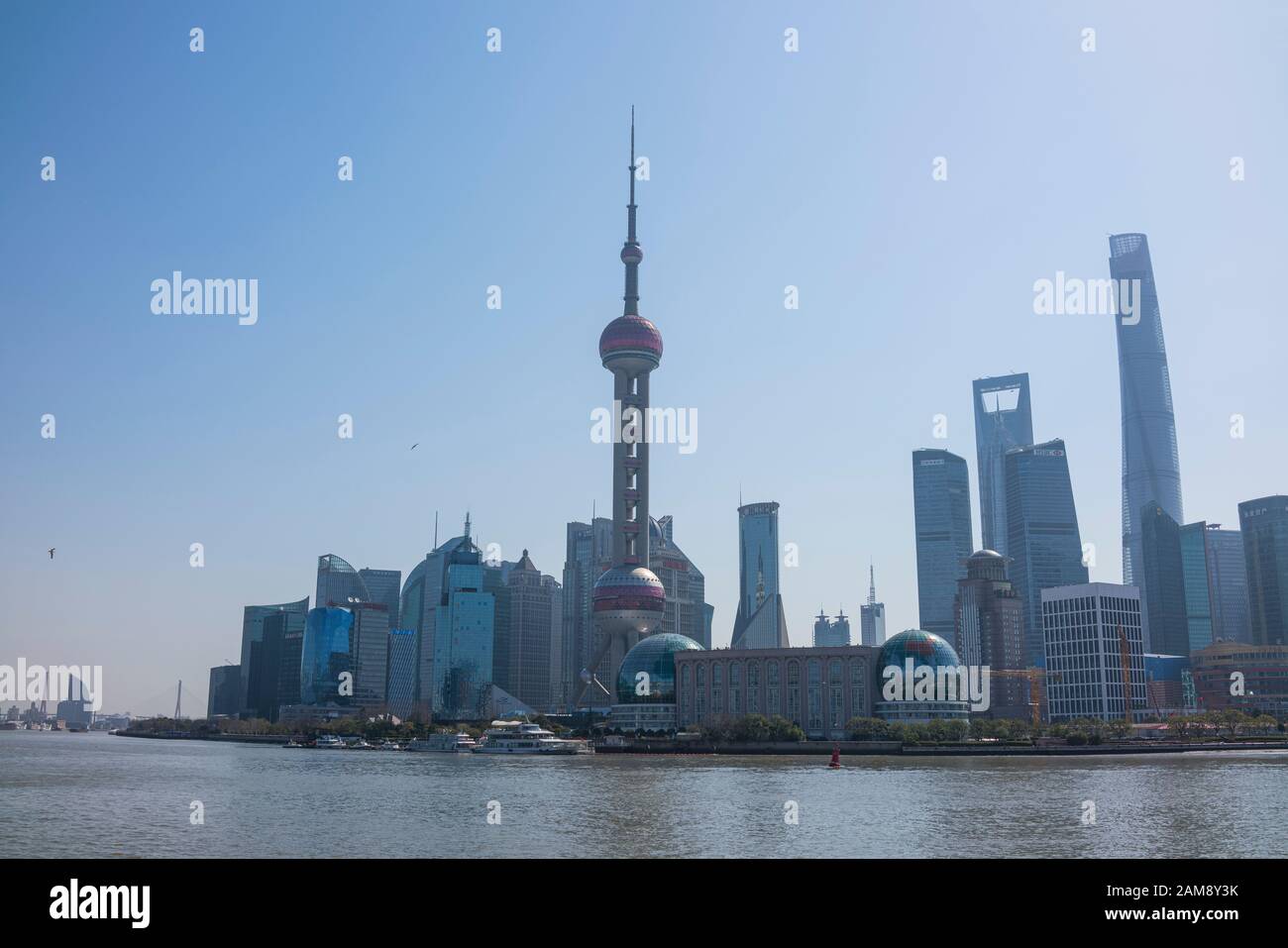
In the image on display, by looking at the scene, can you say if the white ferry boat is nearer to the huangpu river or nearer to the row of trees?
the row of trees

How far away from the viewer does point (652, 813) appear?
6956 centimetres

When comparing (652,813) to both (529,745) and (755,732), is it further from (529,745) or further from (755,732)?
(755,732)

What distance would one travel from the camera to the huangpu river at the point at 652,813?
171ft

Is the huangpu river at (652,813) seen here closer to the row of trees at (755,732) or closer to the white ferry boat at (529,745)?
the white ferry boat at (529,745)

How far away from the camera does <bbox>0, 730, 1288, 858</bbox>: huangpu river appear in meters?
52.2

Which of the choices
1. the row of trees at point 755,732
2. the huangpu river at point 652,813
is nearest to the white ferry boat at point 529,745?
the row of trees at point 755,732

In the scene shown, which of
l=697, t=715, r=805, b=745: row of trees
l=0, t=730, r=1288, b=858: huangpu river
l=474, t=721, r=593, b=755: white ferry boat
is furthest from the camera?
l=697, t=715, r=805, b=745: row of trees

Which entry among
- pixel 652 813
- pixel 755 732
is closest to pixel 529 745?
pixel 755 732

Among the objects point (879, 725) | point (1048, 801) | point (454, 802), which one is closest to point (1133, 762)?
point (879, 725)

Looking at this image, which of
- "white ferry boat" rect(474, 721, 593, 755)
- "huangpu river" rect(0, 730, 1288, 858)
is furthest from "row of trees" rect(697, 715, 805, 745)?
"huangpu river" rect(0, 730, 1288, 858)
